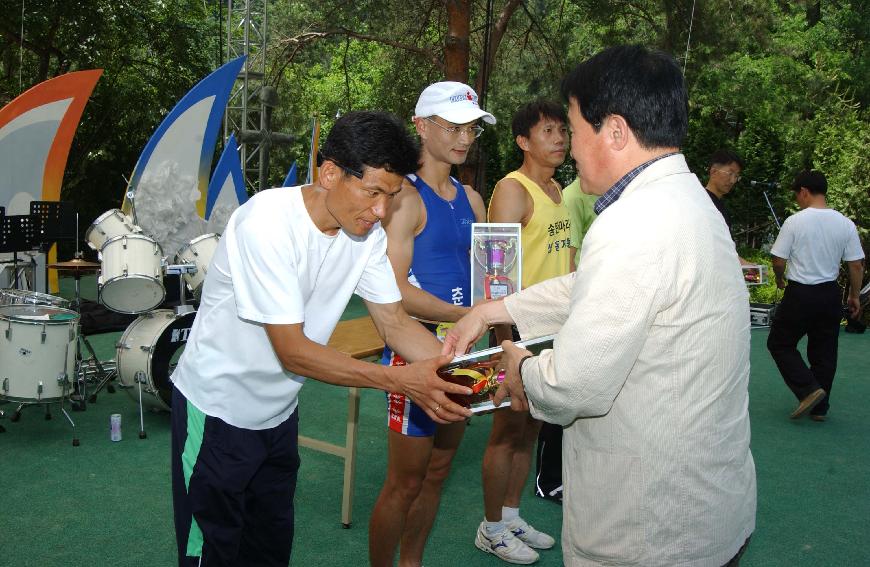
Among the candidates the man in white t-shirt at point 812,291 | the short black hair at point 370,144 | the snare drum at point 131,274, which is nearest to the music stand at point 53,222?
the snare drum at point 131,274

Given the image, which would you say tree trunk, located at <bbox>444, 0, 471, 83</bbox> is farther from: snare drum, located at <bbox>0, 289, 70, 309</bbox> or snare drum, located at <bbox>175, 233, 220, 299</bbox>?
snare drum, located at <bbox>0, 289, 70, 309</bbox>

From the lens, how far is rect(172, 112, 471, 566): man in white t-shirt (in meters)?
2.11

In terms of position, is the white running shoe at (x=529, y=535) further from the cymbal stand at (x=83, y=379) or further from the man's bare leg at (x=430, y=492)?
the cymbal stand at (x=83, y=379)

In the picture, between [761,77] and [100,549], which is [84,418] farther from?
[761,77]

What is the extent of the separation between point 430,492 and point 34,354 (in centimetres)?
339

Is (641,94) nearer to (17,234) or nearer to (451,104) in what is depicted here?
(451,104)

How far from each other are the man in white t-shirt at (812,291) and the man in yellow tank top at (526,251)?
3.32 m

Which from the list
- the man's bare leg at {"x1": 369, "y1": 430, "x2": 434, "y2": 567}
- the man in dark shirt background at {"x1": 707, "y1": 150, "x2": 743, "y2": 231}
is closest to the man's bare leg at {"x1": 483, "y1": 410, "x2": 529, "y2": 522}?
the man's bare leg at {"x1": 369, "y1": 430, "x2": 434, "y2": 567}

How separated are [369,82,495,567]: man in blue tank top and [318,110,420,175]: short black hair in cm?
78

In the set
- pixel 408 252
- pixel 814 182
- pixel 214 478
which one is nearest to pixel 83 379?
pixel 408 252

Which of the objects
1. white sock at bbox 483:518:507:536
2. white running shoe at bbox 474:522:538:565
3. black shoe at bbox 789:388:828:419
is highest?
black shoe at bbox 789:388:828:419

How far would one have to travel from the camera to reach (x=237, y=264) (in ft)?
6.93

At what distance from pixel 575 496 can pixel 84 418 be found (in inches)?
202

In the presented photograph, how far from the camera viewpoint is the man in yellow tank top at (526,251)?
3.74 meters
